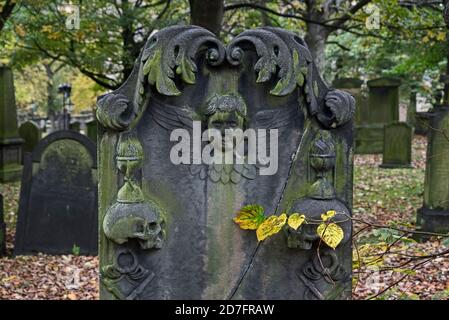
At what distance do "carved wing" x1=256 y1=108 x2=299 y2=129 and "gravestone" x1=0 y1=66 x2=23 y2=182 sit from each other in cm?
1219

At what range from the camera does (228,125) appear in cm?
339

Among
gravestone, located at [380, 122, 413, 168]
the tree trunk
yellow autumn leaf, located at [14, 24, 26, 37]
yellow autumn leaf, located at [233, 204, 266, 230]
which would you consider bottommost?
yellow autumn leaf, located at [233, 204, 266, 230]

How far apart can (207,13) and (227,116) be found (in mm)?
6281

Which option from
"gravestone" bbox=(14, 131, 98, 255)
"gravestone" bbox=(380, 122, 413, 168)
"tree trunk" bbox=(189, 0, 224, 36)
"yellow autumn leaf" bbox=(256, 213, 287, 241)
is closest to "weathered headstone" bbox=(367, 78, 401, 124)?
"gravestone" bbox=(380, 122, 413, 168)

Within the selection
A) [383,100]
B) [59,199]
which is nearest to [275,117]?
[59,199]

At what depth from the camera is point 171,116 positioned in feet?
11.3

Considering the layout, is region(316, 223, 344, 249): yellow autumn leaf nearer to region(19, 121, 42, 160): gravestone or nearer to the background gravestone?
region(19, 121, 42, 160): gravestone

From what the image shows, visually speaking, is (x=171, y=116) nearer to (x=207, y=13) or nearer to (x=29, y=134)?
(x=207, y=13)

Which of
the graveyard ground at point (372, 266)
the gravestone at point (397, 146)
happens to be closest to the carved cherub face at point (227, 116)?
the graveyard ground at point (372, 266)

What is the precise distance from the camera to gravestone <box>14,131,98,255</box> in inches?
336

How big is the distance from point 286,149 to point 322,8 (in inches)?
428

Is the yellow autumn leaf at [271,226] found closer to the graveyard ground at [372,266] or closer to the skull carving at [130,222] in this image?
the graveyard ground at [372,266]

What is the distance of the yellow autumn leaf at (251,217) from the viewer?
3117 mm

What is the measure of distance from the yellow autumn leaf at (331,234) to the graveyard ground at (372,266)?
26cm
